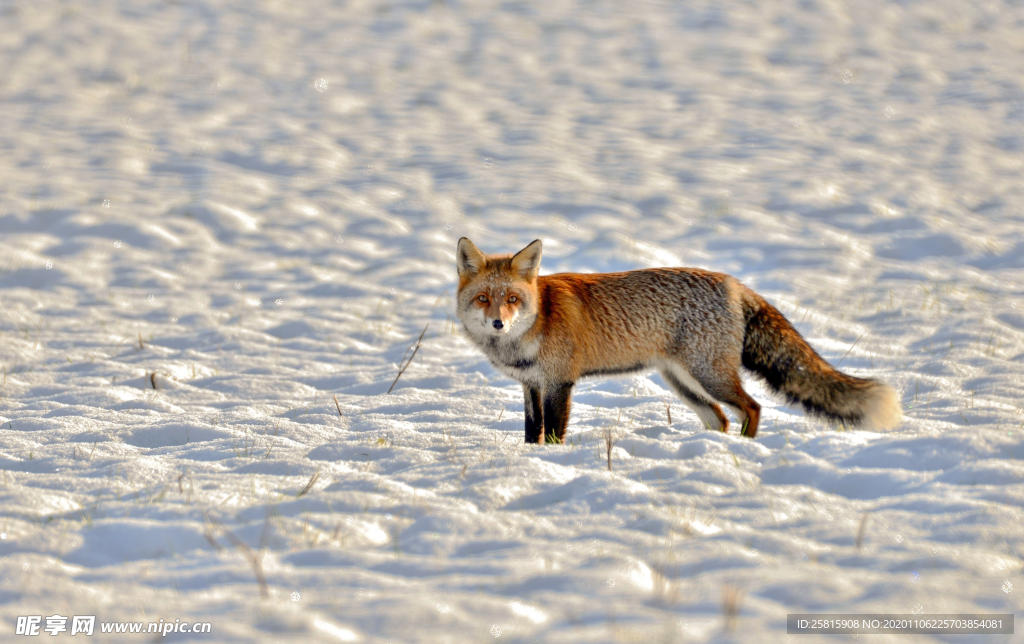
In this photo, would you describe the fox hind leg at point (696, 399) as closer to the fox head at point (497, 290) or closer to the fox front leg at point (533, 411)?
the fox front leg at point (533, 411)

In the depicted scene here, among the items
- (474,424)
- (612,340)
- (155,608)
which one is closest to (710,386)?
(612,340)

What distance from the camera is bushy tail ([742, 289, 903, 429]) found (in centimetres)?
546

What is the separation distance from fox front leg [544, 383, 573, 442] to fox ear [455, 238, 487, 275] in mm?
1095

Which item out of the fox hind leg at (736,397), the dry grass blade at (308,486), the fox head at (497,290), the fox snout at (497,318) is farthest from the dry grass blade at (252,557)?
the fox hind leg at (736,397)

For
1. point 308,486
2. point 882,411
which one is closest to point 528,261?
point 308,486

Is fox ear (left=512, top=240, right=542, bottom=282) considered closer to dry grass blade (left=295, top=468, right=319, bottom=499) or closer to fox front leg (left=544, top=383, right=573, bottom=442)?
fox front leg (left=544, top=383, right=573, bottom=442)

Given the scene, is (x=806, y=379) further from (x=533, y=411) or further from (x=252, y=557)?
(x=252, y=557)

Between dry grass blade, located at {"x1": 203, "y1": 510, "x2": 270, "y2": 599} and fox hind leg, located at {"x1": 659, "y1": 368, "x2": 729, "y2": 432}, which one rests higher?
dry grass blade, located at {"x1": 203, "y1": 510, "x2": 270, "y2": 599}

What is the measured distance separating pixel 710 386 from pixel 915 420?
1.50 meters

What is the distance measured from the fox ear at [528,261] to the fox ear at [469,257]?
0.29 metres

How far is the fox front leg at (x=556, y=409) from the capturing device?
575 centimetres

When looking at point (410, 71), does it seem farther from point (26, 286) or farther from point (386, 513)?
point (386, 513)

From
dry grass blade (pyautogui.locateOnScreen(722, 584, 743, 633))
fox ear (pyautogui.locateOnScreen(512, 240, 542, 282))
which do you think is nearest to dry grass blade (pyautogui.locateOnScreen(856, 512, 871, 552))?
dry grass blade (pyautogui.locateOnScreen(722, 584, 743, 633))

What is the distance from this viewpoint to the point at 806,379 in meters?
5.72
